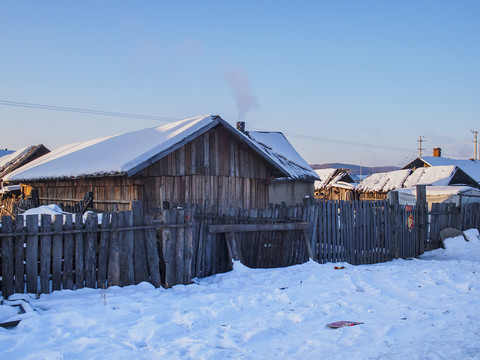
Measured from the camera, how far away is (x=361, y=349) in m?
4.39

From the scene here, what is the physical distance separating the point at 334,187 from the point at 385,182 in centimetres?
728

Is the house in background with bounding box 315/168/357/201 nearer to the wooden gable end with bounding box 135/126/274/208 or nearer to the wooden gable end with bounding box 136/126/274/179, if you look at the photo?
the wooden gable end with bounding box 135/126/274/208

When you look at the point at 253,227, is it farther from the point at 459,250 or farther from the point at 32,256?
the point at 459,250

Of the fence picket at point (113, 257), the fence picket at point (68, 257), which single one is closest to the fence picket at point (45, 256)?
the fence picket at point (68, 257)

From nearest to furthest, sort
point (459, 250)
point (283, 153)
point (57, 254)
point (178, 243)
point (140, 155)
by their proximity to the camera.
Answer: point (57, 254) → point (178, 243) → point (140, 155) → point (459, 250) → point (283, 153)

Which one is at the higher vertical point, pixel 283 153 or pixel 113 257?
pixel 283 153

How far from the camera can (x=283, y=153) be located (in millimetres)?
25578

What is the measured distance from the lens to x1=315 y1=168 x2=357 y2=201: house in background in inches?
1518

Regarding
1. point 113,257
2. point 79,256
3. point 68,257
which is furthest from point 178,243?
point 68,257

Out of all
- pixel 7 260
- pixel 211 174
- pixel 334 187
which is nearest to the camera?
pixel 7 260

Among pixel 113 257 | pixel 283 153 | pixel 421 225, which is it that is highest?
pixel 283 153

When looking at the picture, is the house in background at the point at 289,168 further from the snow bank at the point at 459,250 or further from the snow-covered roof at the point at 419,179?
the snow-covered roof at the point at 419,179

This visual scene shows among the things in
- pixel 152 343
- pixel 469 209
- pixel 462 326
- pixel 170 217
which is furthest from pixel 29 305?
pixel 469 209

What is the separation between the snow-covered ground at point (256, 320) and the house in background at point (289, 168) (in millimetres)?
14953
